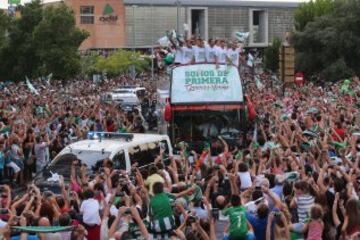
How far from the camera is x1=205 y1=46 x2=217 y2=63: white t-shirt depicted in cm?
2069

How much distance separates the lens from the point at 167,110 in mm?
20188

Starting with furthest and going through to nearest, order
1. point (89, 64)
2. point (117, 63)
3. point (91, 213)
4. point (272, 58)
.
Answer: point (117, 63)
point (89, 64)
point (272, 58)
point (91, 213)

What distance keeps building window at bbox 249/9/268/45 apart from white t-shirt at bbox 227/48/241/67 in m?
98.5

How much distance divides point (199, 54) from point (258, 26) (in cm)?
10377

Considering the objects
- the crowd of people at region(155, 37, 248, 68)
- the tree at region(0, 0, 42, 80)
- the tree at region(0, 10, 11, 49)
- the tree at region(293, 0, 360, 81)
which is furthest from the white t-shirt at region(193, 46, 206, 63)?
the tree at region(293, 0, 360, 81)

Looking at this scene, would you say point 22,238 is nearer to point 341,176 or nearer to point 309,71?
point 341,176

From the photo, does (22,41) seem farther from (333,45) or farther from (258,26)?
(258,26)

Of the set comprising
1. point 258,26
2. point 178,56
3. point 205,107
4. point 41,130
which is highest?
point 258,26

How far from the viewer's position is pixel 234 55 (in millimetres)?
21062

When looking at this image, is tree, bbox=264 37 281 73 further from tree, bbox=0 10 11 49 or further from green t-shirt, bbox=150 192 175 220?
green t-shirt, bbox=150 192 175 220

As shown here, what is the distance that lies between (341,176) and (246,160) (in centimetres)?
360

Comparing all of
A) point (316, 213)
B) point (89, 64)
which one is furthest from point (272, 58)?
point (316, 213)

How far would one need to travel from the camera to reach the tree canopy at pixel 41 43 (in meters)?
45.8

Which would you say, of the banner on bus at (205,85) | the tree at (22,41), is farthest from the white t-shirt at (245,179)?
the tree at (22,41)
